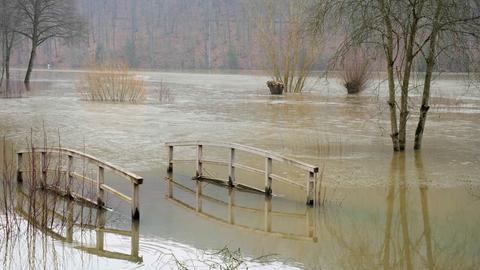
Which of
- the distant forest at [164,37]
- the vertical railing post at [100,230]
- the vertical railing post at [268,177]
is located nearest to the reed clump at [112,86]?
the vertical railing post at [268,177]

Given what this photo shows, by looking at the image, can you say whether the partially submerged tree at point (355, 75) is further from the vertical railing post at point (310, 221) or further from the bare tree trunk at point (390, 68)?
the vertical railing post at point (310, 221)

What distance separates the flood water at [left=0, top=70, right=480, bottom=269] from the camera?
28.4 feet

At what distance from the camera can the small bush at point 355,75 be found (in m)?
41.5

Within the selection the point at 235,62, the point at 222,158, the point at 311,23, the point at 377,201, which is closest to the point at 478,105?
the point at 311,23

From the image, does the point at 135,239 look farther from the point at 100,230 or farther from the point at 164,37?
the point at 164,37

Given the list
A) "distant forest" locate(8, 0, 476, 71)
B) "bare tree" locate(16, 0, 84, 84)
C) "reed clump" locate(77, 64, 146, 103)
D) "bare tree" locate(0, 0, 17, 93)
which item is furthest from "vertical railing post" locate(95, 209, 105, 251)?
"distant forest" locate(8, 0, 476, 71)

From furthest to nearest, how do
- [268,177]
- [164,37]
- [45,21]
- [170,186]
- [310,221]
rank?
[164,37]
[45,21]
[170,186]
[268,177]
[310,221]

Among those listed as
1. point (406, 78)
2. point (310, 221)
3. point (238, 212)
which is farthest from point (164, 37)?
point (310, 221)

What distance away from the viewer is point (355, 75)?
4253 cm

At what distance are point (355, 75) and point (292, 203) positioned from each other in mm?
31906

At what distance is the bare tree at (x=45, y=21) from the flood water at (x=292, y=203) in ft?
80.4

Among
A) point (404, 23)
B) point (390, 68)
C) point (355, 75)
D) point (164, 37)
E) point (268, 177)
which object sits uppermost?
point (164, 37)

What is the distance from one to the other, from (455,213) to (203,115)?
16711mm

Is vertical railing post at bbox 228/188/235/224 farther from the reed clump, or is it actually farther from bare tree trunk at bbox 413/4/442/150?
the reed clump
